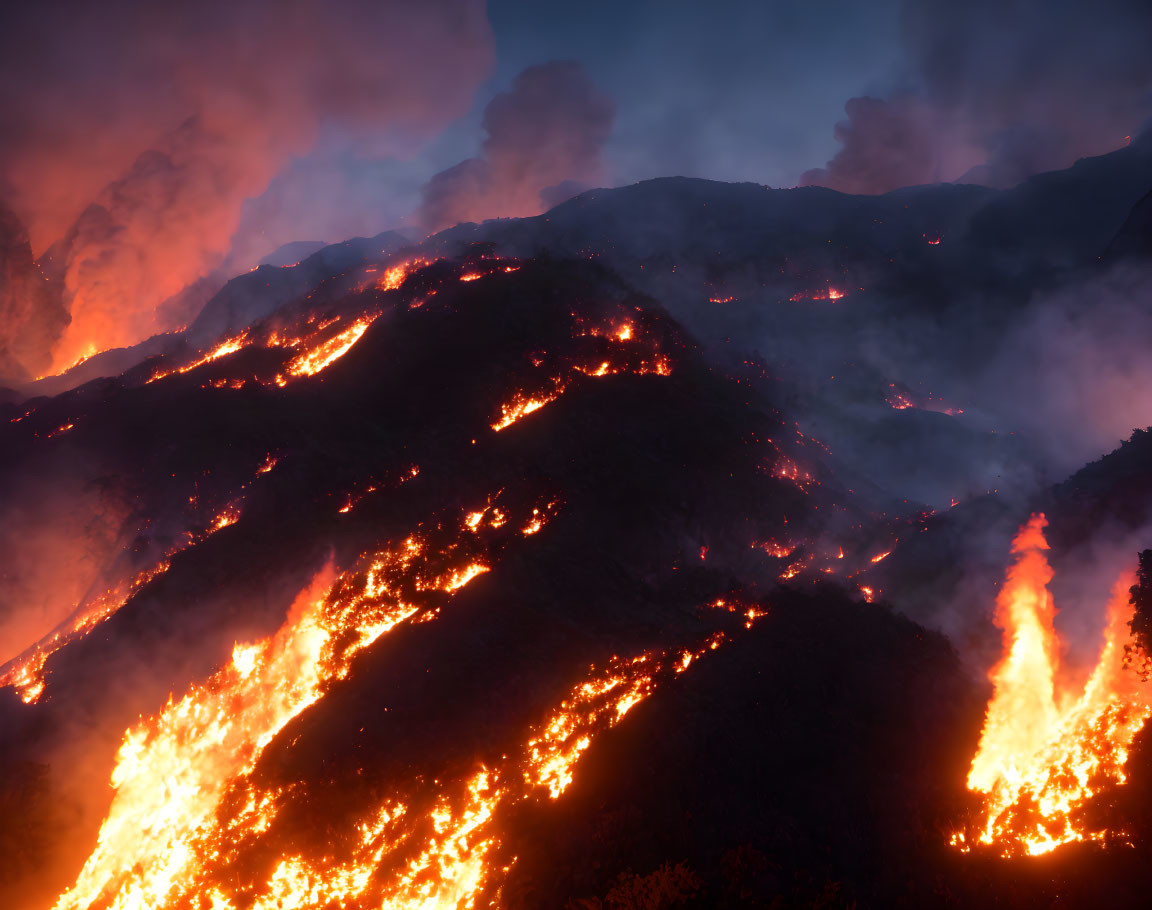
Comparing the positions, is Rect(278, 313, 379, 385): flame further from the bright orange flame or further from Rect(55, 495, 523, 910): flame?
Rect(55, 495, 523, 910): flame

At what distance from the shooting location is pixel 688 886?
47.2 ft

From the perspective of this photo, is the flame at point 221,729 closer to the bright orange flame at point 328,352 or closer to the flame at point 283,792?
the flame at point 283,792

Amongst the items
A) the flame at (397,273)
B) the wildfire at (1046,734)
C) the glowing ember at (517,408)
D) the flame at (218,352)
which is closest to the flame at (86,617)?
the glowing ember at (517,408)

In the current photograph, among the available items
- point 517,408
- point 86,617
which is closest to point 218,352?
point 86,617

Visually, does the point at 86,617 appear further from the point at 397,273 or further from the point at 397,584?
the point at 397,273

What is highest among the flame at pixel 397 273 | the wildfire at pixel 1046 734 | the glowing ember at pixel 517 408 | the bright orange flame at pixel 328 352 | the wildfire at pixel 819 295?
the wildfire at pixel 819 295

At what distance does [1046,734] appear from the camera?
1689 centimetres

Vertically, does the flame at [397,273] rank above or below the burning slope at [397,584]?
above

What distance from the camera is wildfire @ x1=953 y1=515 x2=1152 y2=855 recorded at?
15.1m

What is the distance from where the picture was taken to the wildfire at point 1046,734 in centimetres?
1509

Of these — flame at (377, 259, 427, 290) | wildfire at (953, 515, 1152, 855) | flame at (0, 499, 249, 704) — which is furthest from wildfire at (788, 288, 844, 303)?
flame at (0, 499, 249, 704)

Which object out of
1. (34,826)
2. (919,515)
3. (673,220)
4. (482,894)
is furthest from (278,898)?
(673,220)

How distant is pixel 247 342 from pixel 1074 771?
44.2 m

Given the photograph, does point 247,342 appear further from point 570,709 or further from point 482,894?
point 482,894
